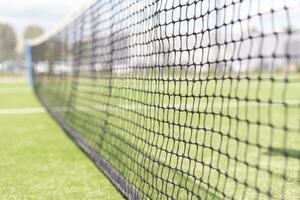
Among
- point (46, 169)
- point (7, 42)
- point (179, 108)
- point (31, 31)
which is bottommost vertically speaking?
point (46, 169)

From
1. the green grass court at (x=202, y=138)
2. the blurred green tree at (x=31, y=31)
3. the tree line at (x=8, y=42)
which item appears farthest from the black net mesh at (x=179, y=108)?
the blurred green tree at (x=31, y=31)

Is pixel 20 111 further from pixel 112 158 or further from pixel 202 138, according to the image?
pixel 112 158

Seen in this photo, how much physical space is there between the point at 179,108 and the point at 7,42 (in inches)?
1882

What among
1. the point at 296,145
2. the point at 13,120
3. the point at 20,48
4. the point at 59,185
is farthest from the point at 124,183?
the point at 20,48

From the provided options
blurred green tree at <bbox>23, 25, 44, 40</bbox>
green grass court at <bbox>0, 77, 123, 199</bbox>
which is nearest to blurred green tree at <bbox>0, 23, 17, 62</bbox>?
blurred green tree at <bbox>23, 25, 44, 40</bbox>

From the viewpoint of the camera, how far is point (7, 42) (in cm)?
4806

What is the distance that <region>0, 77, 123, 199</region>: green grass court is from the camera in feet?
9.90

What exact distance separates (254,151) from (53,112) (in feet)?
12.3

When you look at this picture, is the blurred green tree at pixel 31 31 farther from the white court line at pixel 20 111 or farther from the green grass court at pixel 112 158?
the green grass court at pixel 112 158

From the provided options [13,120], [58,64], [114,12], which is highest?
[114,12]

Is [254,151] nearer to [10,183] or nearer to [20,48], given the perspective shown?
[10,183]

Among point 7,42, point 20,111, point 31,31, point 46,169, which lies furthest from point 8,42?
point 46,169

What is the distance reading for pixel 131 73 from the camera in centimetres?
401

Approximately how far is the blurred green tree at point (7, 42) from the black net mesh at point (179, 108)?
127ft
